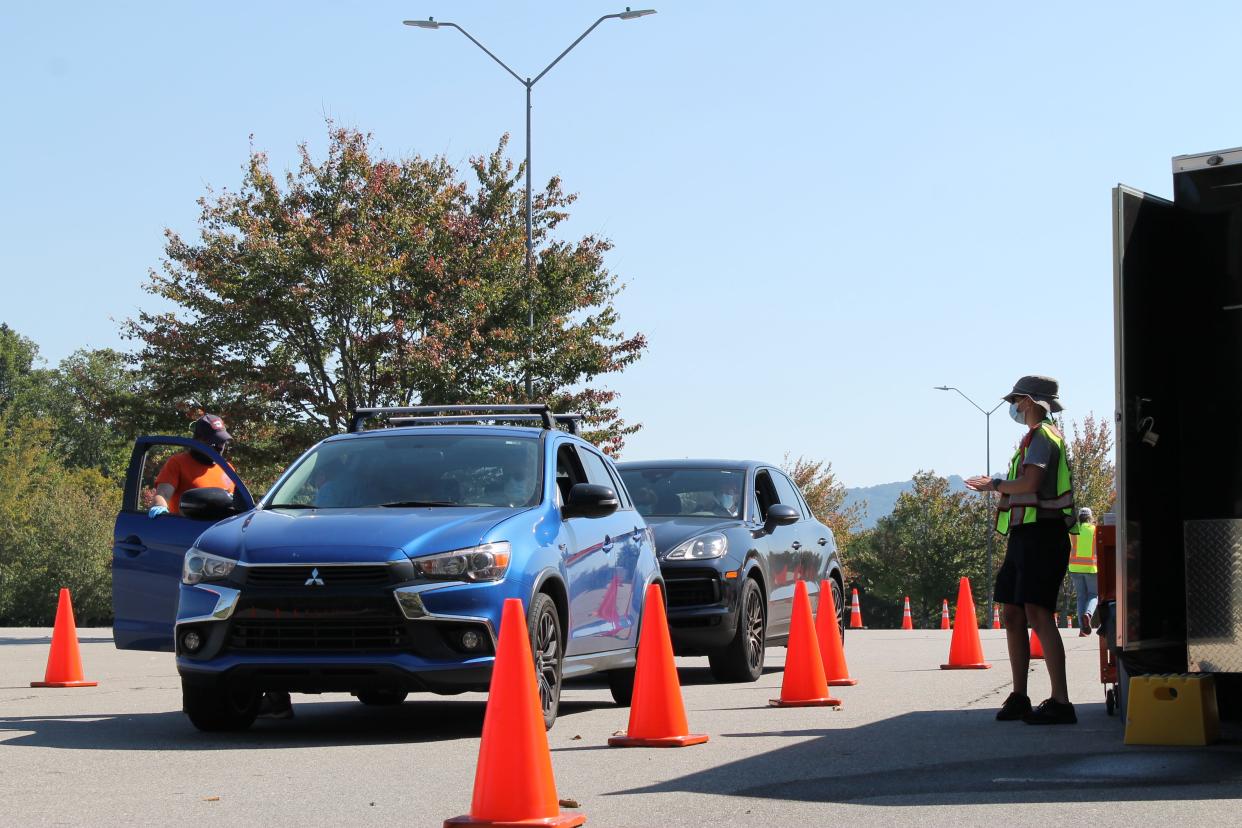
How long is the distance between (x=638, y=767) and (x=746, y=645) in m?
5.96

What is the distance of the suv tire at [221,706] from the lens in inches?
388

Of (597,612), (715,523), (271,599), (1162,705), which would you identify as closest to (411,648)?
(271,599)

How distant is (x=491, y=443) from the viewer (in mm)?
11070

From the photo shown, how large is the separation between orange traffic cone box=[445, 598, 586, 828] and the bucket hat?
4930mm

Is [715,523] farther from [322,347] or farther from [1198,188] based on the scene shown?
[322,347]

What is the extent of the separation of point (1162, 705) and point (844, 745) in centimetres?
162

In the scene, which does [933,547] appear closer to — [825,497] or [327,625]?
[825,497]

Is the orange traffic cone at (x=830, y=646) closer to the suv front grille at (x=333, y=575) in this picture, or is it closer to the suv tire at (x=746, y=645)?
the suv tire at (x=746, y=645)

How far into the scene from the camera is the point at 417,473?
35.2 ft

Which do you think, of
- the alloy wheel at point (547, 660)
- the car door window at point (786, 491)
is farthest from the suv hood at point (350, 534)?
the car door window at point (786, 491)

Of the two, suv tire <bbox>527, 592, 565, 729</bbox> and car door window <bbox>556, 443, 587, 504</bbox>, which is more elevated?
car door window <bbox>556, 443, 587, 504</bbox>

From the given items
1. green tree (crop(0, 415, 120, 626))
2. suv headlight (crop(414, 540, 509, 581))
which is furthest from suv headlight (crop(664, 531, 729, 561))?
green tree (crop(0, 415, 120, 626))

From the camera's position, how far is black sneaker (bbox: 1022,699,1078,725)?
10523 mm

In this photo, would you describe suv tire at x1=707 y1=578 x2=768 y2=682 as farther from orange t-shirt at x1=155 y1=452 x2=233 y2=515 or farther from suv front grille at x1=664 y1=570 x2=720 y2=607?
orange t-shirt at x1=155 y1=452 x2=233 y2=515
